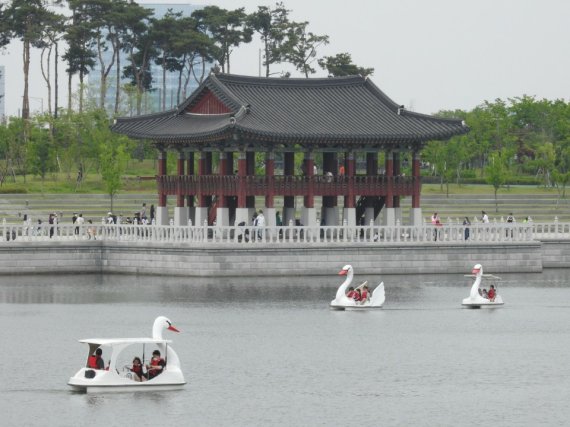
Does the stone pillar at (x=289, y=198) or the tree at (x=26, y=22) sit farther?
the tree at (x=26, y=22)

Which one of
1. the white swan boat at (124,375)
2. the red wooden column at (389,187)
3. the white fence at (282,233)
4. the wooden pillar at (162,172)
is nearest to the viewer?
the white swan boat at (124,375)

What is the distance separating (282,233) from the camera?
7338 centimetres

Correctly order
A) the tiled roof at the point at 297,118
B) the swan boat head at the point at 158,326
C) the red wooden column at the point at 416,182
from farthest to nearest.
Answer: the red wooden column at the point at 416,182
the tiled roof at the point at 297,118
the swan boat head at the point at 158,326

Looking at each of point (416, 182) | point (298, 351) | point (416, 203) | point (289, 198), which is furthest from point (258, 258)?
point (298, 351)

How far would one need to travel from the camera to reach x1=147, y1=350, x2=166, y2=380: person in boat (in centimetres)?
4356

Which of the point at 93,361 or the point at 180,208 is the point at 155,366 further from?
the point at 180,208

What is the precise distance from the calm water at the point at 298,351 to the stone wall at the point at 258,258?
1092mm

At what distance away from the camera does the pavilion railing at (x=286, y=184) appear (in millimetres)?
76188

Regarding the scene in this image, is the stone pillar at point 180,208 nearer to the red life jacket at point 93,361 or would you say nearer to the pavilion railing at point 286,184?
the pavilion railing at point 286,184

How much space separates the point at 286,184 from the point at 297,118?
3.87 meters

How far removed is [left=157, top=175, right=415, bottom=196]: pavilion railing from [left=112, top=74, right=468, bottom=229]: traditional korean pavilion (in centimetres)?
5

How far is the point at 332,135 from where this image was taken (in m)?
76.4

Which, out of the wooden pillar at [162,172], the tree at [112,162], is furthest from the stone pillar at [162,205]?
the tree at [112,162]

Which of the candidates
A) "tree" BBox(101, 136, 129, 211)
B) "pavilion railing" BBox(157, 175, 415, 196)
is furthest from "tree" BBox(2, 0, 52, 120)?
"pavilion railing" BBox(157, 175, 415, 196)
